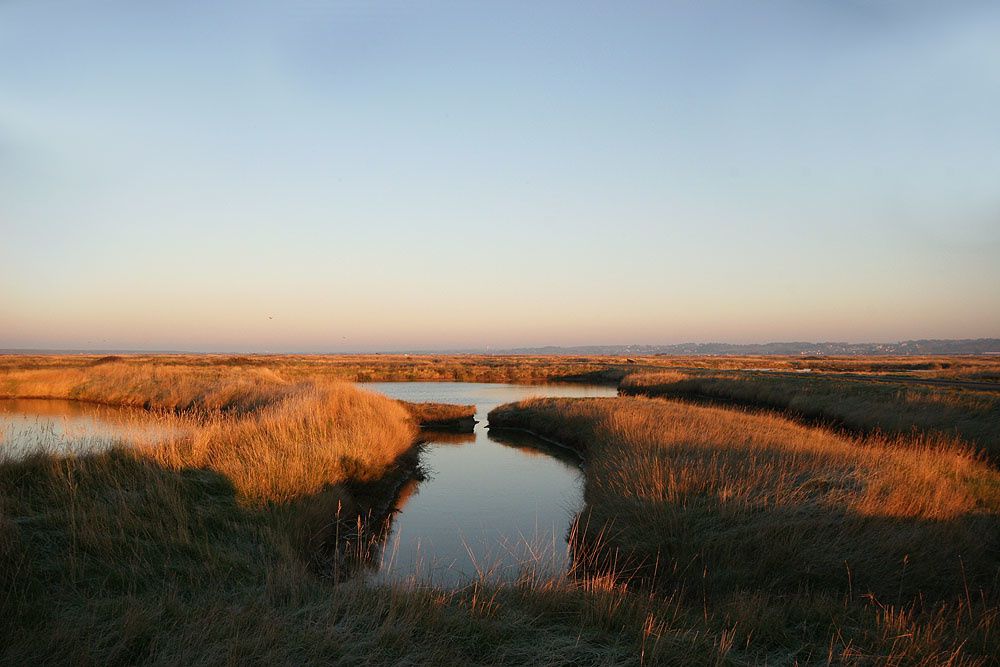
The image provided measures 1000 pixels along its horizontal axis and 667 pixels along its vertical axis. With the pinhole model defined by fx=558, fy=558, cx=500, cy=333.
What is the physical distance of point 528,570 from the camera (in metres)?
6.54

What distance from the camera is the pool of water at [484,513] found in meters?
8.15

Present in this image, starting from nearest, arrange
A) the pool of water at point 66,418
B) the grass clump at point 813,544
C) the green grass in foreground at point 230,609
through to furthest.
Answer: the green grass in foreground at point 230,609
the grass clump at point 813,544
the pool of water at point 66,418

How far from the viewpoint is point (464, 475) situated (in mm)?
15703

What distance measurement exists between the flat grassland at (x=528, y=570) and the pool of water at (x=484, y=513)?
28.8 inches

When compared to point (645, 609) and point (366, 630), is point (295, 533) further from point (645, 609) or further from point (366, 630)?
point (645, 609)

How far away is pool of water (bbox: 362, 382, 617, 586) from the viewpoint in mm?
8148

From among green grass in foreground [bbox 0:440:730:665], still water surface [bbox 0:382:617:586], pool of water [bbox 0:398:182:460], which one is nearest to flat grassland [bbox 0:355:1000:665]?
green grass in foreground [bbox 0:440:730:665]

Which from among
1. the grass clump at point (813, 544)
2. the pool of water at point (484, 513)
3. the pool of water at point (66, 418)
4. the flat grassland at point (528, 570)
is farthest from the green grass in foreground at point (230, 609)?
the pool of water at point (66, 418)

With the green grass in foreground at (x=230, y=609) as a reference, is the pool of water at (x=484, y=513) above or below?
below

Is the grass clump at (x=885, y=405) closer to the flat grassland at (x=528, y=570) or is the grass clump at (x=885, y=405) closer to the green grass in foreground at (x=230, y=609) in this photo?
the flat grassland at (x=528, y=570)

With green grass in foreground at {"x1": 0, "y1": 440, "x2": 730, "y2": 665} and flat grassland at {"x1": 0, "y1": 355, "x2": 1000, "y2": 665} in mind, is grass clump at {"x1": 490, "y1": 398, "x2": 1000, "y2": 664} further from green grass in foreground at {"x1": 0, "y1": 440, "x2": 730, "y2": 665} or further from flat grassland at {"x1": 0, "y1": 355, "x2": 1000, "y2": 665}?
green grass in foreground at {"x1": 0, "y1": 440, "x2": 730, "y2": 665}

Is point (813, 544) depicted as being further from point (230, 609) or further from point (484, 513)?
point (230, 609)

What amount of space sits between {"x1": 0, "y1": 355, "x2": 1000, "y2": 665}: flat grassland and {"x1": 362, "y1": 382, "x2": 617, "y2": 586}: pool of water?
2.40ft

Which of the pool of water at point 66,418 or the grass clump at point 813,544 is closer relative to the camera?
the grass clump at point 813,544
